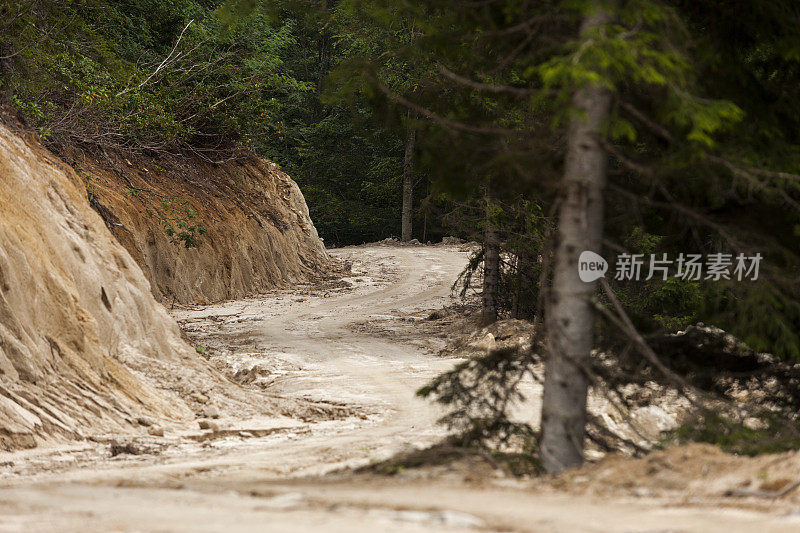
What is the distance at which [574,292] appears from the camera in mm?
5609

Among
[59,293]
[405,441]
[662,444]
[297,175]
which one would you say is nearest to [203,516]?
[662,444]

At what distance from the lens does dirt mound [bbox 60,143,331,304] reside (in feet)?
63.4

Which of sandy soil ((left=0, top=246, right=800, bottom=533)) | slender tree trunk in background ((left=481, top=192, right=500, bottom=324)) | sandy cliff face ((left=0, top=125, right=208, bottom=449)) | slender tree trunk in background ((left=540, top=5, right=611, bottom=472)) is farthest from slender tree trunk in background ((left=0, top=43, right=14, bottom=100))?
slender tree trunk in background ((left=540, top=5, right=611, bottom=472))

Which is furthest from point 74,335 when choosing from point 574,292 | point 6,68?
point 6,68

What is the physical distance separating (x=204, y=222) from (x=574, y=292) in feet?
60.8

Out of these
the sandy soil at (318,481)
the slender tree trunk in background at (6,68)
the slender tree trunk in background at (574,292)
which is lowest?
the sandy soil at (318,481)

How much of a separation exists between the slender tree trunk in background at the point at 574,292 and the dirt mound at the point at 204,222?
1287 centimetres

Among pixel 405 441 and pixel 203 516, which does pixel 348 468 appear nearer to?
pixel 405 441

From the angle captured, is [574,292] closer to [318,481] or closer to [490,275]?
[318,481]

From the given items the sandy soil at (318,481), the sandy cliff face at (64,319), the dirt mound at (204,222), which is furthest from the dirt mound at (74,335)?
the dirt mound at (204,222)

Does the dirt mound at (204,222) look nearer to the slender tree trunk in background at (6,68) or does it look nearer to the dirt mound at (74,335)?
the slender tree trunk in background at (6,68)

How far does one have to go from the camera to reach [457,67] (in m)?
7.98

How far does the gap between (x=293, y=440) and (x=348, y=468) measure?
8.24 feet

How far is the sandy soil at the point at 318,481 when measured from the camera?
13.0 feet
